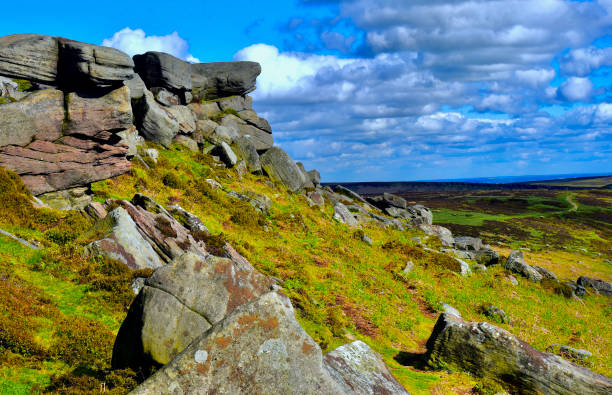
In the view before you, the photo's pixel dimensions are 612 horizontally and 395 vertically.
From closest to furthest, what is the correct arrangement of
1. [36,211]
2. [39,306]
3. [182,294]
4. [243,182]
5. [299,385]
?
[299,385] → [182,294] → [39,306] → [36,211] → [243,182]

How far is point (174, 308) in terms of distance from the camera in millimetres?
8523

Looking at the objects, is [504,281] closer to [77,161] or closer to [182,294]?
[182,294]

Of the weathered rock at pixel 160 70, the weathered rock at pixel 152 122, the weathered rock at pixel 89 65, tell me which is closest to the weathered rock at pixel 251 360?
the weathered rock at pixel 89 65

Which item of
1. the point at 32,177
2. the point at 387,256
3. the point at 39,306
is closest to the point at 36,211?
the point at 32,177

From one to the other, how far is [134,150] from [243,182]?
1199 cm

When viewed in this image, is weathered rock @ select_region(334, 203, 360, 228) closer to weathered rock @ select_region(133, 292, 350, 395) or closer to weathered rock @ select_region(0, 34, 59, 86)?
weathered rock @ select_region(0, 34, 59, 86)

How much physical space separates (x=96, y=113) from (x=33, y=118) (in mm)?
3394

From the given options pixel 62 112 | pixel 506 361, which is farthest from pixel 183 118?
pixel 506 361

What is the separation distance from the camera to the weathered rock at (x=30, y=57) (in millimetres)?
20969

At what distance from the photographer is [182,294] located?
28.7ft

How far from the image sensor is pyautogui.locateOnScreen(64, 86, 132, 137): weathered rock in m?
23.0

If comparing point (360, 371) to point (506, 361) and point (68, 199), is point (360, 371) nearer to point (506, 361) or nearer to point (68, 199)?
point (506, 361)

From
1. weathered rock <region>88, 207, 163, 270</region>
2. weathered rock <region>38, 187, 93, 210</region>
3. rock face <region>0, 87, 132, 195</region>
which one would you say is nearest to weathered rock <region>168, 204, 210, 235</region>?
weathered rock <region>38, 187, 93, 210</region>

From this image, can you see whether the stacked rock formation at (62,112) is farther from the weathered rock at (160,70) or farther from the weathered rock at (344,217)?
the weathered rock at (344,217)
